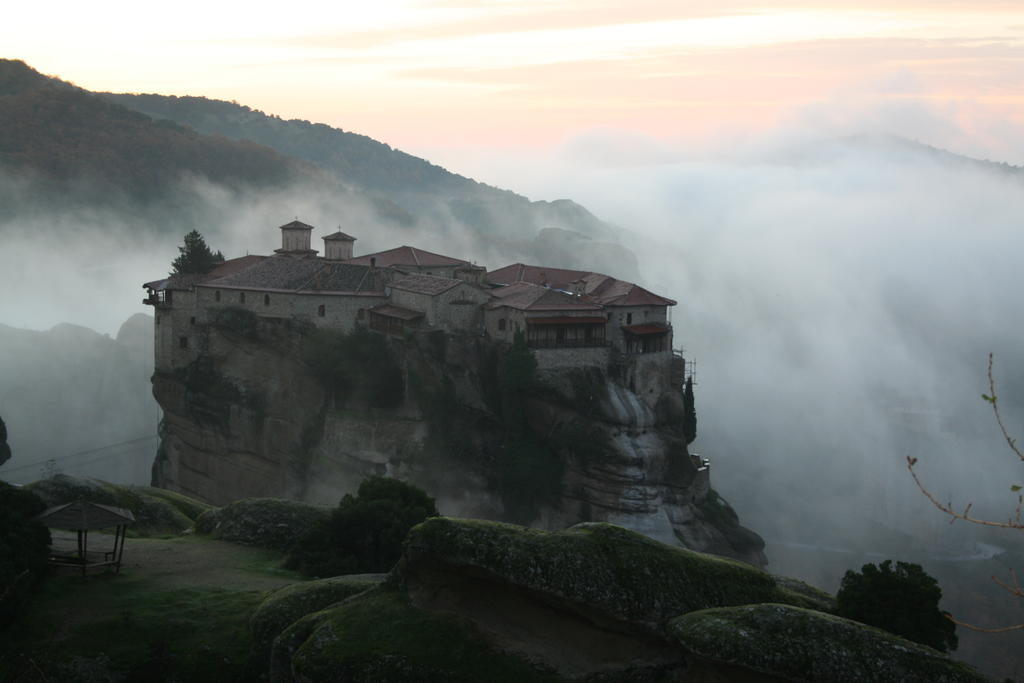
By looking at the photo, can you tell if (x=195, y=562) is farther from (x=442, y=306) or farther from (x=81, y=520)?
(x=442, y=306)

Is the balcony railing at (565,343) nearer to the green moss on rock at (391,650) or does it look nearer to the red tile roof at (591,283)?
the red tile roof at (591,283)

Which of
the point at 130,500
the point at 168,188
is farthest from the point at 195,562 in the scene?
the point at 168,188

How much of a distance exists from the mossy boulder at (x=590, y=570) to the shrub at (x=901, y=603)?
19.8 feet

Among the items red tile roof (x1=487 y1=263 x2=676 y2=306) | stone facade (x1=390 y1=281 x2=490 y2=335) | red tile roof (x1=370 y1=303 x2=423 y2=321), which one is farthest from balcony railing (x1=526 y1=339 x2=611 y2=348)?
red tile roof (x1=370 y1=303 x2=423 y2=321)

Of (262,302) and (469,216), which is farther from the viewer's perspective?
(469,216)

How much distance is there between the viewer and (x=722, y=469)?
89.1 metres

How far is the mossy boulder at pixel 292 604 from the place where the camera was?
22.9 m

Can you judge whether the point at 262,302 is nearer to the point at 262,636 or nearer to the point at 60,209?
the point at 262,636

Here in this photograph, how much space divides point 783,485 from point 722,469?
561 centimetres

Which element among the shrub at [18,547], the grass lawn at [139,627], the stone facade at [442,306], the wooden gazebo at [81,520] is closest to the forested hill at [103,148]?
the stone facade at [442,306]

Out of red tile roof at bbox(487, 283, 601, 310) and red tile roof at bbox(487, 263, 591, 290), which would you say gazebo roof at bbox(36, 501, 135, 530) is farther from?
red tile roof at bbox(487, 263, 591, 290)

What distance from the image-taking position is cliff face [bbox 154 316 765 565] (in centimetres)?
5472

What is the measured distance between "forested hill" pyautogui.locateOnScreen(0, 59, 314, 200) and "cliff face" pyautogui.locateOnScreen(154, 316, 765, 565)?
320 feet

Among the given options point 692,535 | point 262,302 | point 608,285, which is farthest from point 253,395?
point 692,535
